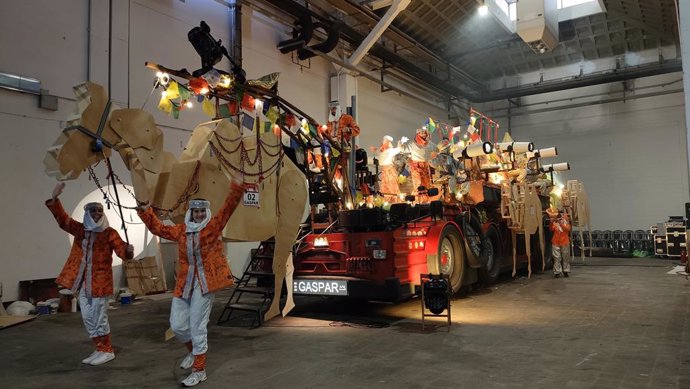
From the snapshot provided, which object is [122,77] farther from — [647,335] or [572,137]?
[572,137]

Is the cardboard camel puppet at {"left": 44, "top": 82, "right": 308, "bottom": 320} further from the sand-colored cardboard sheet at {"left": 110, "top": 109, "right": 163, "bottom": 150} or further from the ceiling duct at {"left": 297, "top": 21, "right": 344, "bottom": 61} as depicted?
the ceiling duct at {"left": 297, "top": 21, "right": 344, "bottom": 61}

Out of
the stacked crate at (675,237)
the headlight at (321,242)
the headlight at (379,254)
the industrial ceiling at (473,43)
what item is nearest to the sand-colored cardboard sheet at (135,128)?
the headlight at (321,242)

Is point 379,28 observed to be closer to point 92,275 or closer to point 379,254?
point 379,254

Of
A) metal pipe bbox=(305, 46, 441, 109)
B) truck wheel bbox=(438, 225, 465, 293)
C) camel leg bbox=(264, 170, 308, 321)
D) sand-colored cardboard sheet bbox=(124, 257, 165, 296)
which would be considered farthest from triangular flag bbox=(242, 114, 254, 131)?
metal pipe bbox=(305, 46, 441, 109)

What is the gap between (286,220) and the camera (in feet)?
20.6

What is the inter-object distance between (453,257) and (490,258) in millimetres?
1893

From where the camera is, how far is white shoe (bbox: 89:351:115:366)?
4699 millimetres

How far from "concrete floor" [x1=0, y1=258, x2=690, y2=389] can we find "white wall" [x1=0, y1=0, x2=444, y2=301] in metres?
1.78

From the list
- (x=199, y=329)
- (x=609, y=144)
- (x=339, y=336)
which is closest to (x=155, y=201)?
(x=199, y=329)

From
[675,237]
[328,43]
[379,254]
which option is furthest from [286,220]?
[675,237]

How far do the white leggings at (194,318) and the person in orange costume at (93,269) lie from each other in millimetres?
1062

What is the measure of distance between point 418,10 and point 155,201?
40.9ft

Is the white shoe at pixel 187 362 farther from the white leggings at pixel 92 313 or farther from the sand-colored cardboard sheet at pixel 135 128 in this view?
the sand-colored cardboard sheet at pixel 135 128

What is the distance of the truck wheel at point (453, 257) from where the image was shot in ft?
26.7
